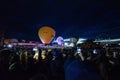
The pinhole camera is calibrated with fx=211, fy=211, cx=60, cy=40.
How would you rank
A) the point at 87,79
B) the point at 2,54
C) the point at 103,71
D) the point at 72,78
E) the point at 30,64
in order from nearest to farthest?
the point at 87,79
the point at 72,78
the point at 103,71
the point at 2,54
the point at 30,64

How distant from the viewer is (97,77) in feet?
11.2

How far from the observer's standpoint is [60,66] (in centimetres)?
1160

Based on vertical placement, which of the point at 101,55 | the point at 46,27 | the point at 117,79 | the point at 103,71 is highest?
the point at 46,27

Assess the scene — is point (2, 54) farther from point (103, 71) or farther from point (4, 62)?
point (103, 71)

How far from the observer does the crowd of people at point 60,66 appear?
3647 mm

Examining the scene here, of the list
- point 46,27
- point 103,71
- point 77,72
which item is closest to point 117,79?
point 103,71

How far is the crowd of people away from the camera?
3647 mm

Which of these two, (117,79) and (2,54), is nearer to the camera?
(2,54)

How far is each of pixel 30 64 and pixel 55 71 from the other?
3533 mm

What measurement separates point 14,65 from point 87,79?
10116 mm

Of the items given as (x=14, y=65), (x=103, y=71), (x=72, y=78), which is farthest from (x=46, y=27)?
(x=72, y=78)

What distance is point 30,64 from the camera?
1452 centimetres

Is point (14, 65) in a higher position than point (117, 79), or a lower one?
higher

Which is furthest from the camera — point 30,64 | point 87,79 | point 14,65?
point 30,64
